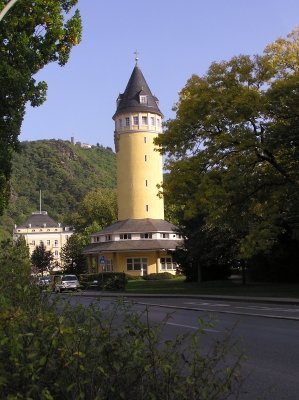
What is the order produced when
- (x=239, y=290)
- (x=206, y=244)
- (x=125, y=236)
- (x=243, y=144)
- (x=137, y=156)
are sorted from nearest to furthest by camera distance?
(x=243, y=144), (x=239, y=290), (x=206, y=244), (x=137, y=156), (x=125, y=236)

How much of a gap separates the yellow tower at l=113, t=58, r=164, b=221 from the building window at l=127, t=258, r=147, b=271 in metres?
5.43

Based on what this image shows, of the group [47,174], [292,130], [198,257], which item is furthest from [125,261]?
[47,174]

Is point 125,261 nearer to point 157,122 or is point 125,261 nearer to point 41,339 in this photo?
point 157,122

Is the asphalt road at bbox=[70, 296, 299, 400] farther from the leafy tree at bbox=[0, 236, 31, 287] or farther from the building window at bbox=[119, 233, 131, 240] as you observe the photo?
the building window at bbox=[119, 233, 131, 240]

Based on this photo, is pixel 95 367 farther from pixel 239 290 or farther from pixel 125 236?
pixel 125 236

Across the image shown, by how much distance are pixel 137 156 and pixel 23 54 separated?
51.8m

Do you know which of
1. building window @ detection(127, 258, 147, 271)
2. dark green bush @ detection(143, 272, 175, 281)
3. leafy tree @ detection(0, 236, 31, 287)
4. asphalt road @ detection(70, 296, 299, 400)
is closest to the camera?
asphalt road @ detection(70, 296, 299, 400)

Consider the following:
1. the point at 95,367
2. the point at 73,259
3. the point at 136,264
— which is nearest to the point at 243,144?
the point at 95,367

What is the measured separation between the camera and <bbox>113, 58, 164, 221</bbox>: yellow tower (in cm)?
6994

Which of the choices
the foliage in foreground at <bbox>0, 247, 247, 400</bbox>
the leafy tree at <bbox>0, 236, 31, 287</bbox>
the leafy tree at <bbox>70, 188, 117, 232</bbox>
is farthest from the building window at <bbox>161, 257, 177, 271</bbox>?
the foliage in foreground at <bbox>0, 247, 247, 400</bbox>

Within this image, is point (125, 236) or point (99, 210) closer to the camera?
point (125, 236)

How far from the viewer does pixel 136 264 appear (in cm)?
7006

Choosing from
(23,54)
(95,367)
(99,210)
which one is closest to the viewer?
(95,367)

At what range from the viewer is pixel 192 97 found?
1287 inches
